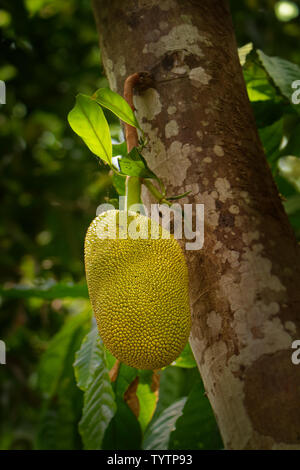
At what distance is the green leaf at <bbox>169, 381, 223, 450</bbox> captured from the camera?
1.04 metres

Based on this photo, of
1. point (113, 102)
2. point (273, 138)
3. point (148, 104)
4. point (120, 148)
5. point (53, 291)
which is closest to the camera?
point (113, 102)

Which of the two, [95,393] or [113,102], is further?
[95,393]

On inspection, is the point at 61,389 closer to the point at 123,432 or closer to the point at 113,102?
the point at 123,432

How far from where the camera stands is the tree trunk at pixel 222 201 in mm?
620

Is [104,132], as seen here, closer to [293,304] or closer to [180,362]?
[293,304]

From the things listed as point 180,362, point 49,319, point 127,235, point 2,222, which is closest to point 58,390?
point 180,362

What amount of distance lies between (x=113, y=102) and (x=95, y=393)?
2.08ft

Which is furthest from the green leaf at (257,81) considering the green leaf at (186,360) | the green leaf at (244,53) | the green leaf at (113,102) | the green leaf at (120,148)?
the green leaf at (186,360)

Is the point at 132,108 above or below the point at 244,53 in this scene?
below

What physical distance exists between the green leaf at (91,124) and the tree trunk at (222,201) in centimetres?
9

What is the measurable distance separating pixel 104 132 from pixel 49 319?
209 centimetres

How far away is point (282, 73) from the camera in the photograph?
3.70ft
